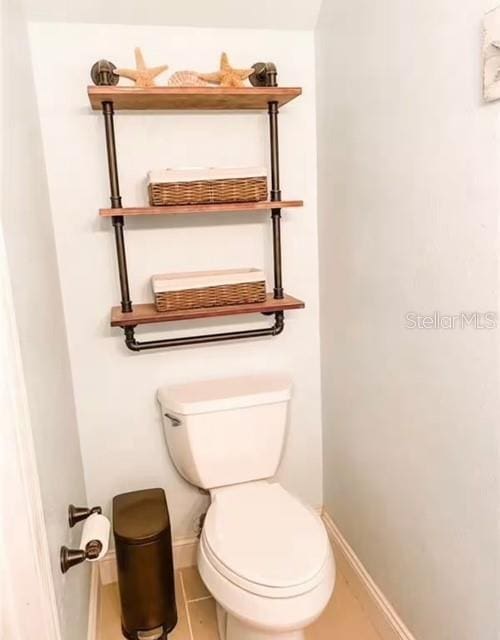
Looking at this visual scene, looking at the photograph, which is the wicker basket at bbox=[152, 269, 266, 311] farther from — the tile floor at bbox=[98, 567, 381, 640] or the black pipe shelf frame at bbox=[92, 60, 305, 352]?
the tile floor at bbox=[98, 567, 381, 640]

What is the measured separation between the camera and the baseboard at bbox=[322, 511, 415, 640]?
161cm

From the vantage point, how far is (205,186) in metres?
1.65

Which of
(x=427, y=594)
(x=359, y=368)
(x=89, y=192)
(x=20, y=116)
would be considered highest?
(x=20, y=116)

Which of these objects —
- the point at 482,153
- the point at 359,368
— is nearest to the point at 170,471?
the point at 359,368

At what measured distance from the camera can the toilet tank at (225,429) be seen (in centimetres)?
176

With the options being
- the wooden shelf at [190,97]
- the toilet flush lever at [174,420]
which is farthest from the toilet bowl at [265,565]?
the wooden shelf at [190,97]

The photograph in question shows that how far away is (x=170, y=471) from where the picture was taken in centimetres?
198

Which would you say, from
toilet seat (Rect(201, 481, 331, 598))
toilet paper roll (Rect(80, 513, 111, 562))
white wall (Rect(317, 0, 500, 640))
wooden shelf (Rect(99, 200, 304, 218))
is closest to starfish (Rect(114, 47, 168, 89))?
wooden shelf (Rect(99, 200, 304, 218))

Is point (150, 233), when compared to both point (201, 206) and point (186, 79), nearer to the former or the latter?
point (201, 206)

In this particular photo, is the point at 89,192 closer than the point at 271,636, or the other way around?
the point at 271,636

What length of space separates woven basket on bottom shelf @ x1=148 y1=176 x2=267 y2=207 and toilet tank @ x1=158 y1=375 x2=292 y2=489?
0.65 meters

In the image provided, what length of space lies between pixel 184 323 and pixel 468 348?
3.39 ft

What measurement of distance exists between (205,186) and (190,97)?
27cm

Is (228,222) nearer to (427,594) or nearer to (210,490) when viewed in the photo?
(210,490)
